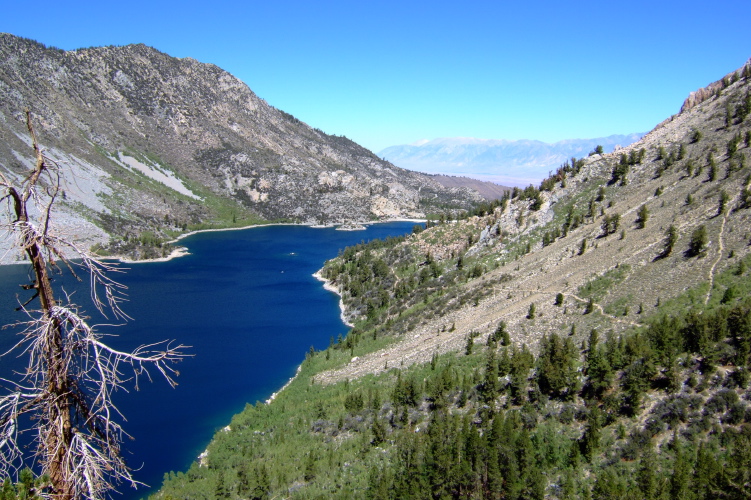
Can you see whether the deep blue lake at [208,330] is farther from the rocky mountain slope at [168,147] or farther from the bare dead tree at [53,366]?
the rocky mountain slope at [168,147]

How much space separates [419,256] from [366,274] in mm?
7352

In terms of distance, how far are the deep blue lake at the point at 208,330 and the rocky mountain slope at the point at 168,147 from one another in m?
29.9

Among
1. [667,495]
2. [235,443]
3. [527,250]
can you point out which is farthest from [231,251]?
[667,495]

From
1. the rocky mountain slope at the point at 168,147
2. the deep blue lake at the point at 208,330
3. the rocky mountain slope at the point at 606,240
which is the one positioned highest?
the rocky mountain slope at the point at 168,147

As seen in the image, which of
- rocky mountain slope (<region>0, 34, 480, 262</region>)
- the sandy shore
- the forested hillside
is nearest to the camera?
the forested hillside

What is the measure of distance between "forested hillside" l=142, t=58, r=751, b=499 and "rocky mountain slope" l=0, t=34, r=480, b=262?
8041 cm

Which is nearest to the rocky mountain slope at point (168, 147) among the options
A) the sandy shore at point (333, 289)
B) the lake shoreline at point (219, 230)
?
the lake shoreline at point (219, 230)

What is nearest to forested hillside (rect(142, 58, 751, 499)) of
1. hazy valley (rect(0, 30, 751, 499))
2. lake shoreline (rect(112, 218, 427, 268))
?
hazy valley (rect(0, 30, 751, 499))

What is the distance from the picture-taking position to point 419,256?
6088 centimetres

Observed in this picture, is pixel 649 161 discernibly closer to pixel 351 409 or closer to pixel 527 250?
pixel 527 250

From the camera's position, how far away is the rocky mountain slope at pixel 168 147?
362 ft

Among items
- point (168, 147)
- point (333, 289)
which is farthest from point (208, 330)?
point (168, 147)

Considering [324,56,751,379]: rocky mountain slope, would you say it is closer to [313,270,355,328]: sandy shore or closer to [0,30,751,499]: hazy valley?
[0,30,751,499]: hazy valley

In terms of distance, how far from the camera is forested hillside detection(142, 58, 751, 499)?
16969 millimetres
